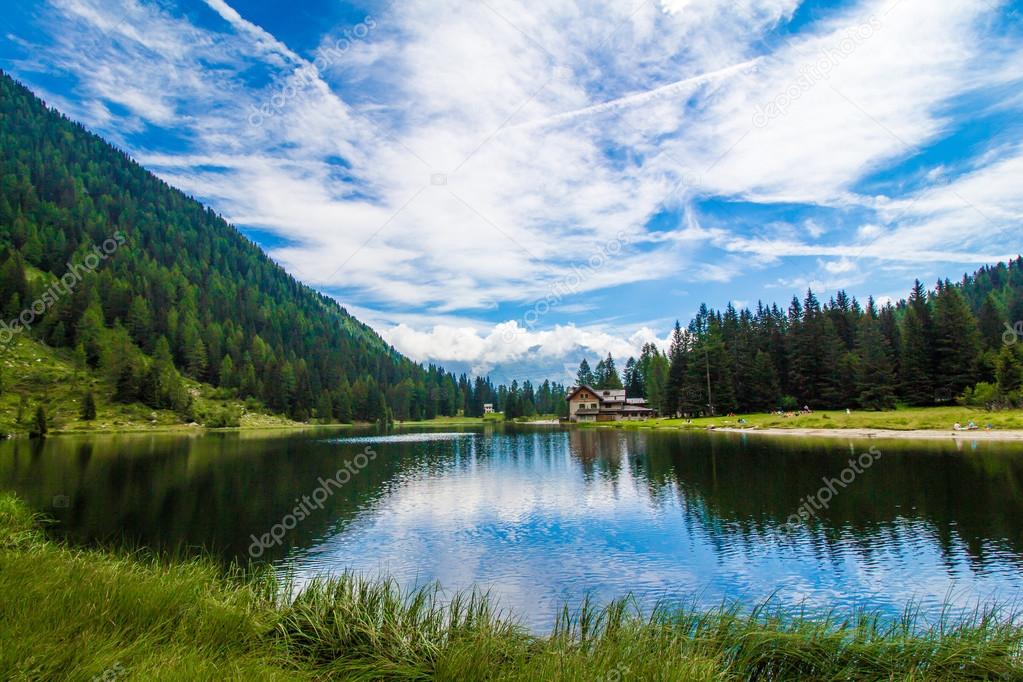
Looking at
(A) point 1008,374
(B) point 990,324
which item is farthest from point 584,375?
(A) point 1008,374

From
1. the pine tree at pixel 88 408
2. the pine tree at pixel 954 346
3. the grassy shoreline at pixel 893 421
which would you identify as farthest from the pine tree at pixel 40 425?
the pine tree at pixel 954 346

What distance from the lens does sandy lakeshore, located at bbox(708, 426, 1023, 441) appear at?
51.9m

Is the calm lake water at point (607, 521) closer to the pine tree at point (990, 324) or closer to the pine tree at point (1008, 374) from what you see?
the pine tree at point (1008, 374)

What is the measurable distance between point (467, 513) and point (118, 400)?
364 ft

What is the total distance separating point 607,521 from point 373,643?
19.1 meters

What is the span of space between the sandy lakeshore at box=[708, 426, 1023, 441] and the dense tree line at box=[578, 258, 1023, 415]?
14.8 m

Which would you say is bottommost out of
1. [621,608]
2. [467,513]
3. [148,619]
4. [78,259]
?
[467,513]

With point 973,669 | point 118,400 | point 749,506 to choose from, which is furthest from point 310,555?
point 118,400

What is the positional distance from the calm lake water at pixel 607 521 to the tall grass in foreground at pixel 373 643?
496 cm

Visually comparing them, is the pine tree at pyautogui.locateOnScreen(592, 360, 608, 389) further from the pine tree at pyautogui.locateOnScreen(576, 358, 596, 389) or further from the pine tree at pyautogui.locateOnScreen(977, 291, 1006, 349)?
the pine tree at pyautogui.locateOnScreen(977, 291, 1006, 349)

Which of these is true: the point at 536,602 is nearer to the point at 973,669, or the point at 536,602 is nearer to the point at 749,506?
the point at 973,669

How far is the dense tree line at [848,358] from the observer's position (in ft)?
264

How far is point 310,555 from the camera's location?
2073 cm

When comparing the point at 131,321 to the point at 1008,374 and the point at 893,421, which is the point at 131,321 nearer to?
the point at 893,421
